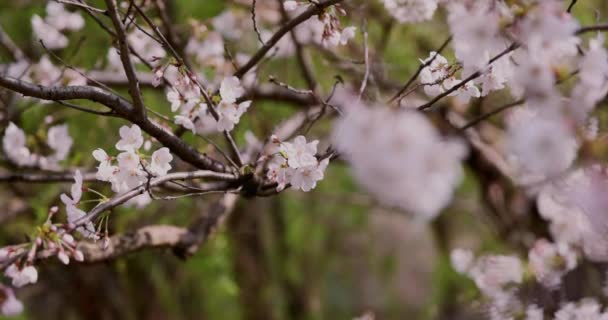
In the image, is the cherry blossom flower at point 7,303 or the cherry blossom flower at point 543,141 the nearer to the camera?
the cherry blossom flower at point 543,141

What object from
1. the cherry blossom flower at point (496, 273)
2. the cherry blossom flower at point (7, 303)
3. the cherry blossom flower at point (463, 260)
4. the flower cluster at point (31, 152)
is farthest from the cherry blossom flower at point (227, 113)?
the cherry blossom flower at point (463, 260)

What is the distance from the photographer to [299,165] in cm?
188

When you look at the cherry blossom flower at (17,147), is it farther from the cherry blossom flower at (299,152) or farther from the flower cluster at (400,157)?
the flower cluster at (400,157)

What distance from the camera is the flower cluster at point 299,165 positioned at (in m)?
1.87

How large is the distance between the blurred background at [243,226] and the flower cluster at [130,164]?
0.93 m

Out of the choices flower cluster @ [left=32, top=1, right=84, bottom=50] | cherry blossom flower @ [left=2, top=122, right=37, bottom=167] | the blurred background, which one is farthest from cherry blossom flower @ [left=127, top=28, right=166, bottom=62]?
cherry blossom flower @ [left=2, top=122, right=37, bottom=167]

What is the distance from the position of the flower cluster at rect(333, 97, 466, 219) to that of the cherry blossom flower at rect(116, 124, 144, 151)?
94 cm

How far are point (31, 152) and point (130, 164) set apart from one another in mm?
1141

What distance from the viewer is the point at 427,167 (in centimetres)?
99

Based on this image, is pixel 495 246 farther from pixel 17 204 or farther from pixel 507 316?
pixel 17 204

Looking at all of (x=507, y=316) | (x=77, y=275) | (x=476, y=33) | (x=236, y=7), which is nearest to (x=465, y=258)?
(x=507, y=316)

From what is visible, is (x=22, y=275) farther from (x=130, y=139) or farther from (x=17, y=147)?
(x=17, y=147)

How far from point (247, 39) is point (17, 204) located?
1865 millimetres

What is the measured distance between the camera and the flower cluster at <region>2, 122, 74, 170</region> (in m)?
2.61
